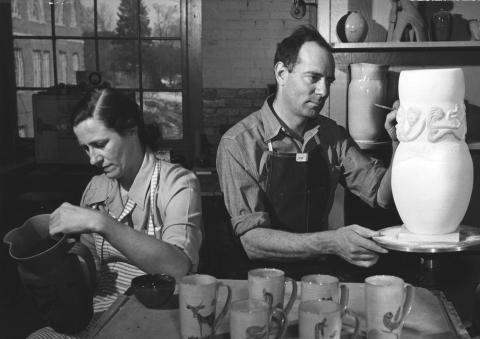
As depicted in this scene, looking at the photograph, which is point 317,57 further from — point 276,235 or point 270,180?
point 276,235

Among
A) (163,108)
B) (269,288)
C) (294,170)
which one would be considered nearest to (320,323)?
Result: (269,288)

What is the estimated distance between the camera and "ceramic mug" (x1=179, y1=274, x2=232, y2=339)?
1.10 m

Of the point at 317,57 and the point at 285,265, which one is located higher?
the point at 317,57

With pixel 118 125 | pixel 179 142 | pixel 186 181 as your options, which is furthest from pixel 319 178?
pixel 179 142

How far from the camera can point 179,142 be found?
467cm

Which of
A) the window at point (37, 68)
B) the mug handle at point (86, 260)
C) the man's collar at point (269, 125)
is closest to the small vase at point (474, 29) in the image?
the man's collar at point (269, 125)

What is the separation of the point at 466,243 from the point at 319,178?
2.67ft

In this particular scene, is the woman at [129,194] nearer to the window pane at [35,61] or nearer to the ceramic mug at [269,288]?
the ceramic mug at [269,288]

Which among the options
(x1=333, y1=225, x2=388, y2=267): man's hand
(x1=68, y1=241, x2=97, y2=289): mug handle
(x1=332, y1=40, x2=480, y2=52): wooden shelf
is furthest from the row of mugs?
(x1=332, y1=40, x2=480, y2=52): wooden shelf

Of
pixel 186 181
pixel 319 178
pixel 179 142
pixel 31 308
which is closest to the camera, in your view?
pixel 186 181

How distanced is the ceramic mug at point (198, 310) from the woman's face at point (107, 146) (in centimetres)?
77

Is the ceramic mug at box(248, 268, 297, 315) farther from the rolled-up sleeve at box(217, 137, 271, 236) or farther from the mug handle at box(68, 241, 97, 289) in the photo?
the rolled-up sleeve at box(217, 137, 271, 236)

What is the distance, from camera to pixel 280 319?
3.60 ft

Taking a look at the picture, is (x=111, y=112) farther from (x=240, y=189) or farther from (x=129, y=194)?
(x=240, y=189)
